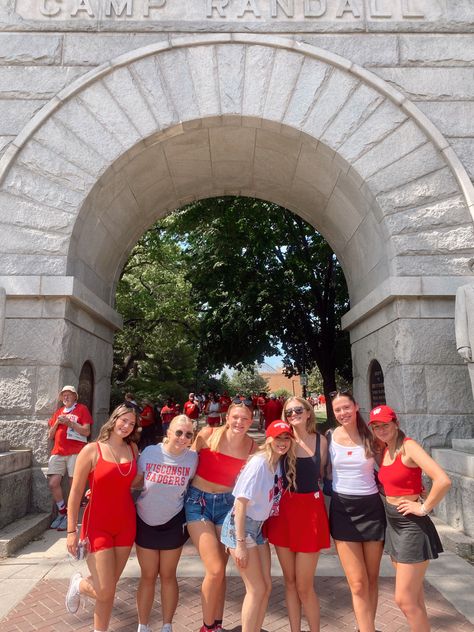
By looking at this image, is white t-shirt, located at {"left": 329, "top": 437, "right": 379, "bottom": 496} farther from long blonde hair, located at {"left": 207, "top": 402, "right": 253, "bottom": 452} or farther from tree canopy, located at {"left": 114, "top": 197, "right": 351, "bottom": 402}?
tree canopy, located at {"left": 114, "top": 197, "right": 351, "bottom": 402}

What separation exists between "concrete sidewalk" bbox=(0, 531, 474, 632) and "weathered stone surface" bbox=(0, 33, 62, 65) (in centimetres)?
746

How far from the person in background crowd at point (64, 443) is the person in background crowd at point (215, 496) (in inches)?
121

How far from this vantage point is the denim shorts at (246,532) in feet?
10.1

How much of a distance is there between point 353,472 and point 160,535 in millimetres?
1498

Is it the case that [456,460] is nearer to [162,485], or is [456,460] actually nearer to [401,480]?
[401,480]

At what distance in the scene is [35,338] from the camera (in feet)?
22.2

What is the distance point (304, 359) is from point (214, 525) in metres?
17.4

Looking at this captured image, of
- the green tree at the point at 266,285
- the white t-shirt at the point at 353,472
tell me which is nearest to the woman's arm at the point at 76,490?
the white t-shirt at the point at 353,472

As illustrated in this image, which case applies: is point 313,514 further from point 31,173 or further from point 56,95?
point 56,95

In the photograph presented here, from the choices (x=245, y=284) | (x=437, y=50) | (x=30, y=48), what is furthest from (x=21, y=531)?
(x=245, y=284)

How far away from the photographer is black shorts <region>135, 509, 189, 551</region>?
331cm

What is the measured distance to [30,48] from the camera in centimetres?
761

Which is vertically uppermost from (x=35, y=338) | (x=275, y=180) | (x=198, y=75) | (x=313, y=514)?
(x=198, y=75)

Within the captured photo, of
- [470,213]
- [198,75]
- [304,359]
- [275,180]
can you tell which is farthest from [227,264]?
[470,213]
